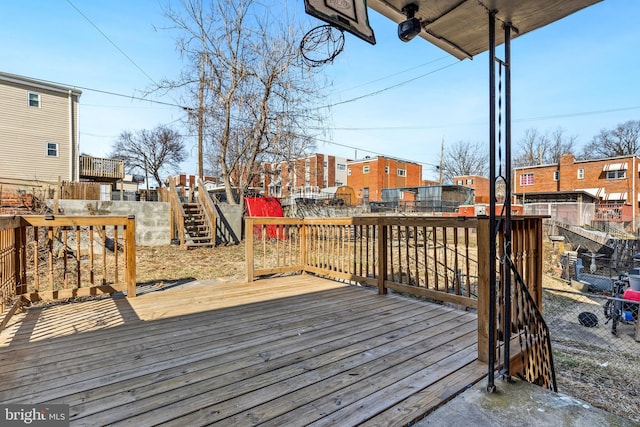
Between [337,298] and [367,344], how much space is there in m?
1.39

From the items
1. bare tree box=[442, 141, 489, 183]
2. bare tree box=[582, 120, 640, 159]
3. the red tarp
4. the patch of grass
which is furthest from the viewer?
bare tree box=[442, 141, 489, 183]

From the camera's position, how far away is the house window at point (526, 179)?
98.6ft

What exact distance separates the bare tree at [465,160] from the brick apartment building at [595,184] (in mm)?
7587

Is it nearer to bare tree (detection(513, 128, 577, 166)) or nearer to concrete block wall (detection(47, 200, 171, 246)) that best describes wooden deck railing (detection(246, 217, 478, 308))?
concrete block wall (detection(47, 200, 171, 246))

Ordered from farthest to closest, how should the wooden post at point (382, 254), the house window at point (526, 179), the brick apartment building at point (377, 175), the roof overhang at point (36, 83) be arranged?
the brick apartment building at point (377, 175)
the house window at point (526, 179)
the roof overhang at point (36, 83)
the wooden post at point (382, 254)

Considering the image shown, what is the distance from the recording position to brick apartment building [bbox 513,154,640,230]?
23672mm

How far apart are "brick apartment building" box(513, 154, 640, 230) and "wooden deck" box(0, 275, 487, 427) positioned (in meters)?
26.6

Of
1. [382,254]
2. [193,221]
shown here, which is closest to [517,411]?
[382,254]

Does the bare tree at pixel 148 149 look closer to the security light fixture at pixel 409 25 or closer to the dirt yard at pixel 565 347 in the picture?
the dirt yard at pixel 565 347

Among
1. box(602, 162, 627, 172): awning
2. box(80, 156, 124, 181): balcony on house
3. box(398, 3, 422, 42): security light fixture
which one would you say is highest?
box(602, 162, 627, 172): awning

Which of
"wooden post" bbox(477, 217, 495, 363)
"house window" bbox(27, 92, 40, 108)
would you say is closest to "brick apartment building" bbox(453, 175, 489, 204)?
"wooden post" bbox(477, 217, 495, 363)

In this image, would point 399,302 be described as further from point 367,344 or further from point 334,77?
point 334,77

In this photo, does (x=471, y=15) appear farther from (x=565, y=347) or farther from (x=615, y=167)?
(x=615, y=167)

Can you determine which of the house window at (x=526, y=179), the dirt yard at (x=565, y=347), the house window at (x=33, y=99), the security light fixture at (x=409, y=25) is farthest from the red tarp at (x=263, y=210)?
the house window at (x=526, y=179)
